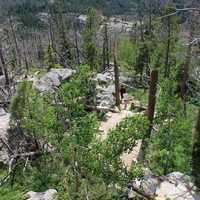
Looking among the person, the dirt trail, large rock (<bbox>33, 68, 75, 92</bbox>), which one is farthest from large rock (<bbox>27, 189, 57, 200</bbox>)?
the person

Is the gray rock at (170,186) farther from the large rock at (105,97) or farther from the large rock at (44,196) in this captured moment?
the large rock at (105,97)

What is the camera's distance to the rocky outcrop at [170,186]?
1401cm

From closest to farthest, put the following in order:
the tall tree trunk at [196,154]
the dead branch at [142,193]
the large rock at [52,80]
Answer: the dead branch at [142,193]
the tall tree trunk at [196,154]
the large rock at [52,80]

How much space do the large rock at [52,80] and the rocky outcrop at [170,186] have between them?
538 inches

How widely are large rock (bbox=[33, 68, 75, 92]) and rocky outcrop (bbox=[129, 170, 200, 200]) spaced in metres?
13.7

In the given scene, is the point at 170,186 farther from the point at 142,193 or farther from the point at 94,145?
the point at 94,145

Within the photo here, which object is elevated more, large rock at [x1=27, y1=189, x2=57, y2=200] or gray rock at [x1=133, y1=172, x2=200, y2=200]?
large rock at [x1=27, y1=189, x2=57, y2=200]

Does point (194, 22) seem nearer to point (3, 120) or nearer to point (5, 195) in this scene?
point (3, 120)

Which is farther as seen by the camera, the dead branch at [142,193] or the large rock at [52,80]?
the large rock at [52,80]

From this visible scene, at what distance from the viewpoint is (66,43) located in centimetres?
4694

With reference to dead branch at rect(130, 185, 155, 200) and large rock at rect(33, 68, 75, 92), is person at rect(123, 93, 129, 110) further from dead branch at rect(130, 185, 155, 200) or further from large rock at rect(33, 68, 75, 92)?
dead branch at rect(130, 185, 155, 200)

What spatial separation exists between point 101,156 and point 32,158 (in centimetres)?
744

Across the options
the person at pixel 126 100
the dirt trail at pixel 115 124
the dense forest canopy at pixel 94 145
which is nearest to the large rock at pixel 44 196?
the dense forest canopy at pixel 94 145

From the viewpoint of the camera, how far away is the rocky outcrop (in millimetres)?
14008
